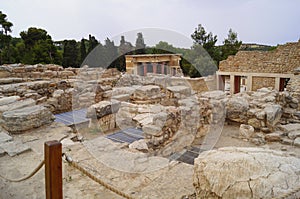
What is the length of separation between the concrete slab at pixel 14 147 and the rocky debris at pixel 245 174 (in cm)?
280

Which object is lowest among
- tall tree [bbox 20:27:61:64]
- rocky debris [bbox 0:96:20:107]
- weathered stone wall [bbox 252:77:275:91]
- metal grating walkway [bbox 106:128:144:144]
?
metal grating walkway [bbox 106:128:144:144]

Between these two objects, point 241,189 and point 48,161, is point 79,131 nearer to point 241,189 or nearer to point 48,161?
point 48,161

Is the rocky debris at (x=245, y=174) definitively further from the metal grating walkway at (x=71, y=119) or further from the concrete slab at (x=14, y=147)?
the metal grating walkway at (x=71, y=119)

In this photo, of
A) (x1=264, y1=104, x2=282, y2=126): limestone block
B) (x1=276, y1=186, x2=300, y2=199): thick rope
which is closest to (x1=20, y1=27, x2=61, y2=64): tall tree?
(x1=264, y1=104, x2=282, y2=126): limestone block

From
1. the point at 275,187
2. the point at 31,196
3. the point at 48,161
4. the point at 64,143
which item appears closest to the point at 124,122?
the point at 64,143

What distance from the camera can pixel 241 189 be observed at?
1.72 metres

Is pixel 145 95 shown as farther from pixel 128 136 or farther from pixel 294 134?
pixel 294 134

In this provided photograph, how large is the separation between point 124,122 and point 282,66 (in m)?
10.7

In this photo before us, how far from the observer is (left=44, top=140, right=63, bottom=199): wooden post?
169cm

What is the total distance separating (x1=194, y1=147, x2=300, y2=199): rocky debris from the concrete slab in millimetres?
2803

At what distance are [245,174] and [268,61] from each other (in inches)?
514

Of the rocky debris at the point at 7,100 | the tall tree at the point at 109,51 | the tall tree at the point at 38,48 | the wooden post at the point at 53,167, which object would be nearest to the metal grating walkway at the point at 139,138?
the wooden post at the point at 53,167

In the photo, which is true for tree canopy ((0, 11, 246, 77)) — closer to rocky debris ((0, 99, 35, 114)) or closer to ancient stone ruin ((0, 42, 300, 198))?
ancient stone ruin ((0, 42, 300, 198))

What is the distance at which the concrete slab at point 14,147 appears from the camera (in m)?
3.41
